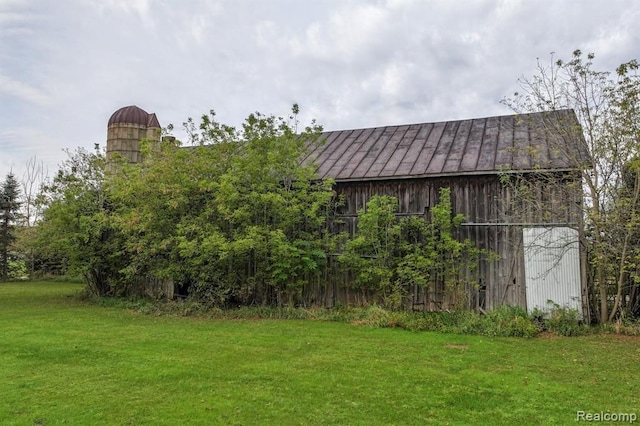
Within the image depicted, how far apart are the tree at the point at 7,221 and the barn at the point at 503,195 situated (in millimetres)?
18893

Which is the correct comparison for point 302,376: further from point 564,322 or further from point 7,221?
point 7,221

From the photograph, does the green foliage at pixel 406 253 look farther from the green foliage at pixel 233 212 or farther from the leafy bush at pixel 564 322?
the leafy bush at pixel 564 322

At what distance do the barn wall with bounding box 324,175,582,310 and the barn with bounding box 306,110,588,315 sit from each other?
2cm

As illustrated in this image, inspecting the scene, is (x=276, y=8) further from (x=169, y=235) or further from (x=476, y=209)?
(x=476, y=209)

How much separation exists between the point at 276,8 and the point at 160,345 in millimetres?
9281

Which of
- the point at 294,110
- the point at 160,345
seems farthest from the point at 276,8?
the point at 160,345

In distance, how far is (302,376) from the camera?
5477 mm

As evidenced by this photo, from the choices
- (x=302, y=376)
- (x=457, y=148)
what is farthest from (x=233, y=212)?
(x=457, y=148)

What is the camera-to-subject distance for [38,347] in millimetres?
6977

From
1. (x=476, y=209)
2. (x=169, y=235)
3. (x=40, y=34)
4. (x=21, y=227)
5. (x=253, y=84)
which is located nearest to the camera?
(x=476, y=209)

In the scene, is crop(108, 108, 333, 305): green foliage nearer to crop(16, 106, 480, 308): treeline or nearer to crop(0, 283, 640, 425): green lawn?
crop(16, 106, 480, 308): treeline

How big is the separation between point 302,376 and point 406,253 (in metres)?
5.64

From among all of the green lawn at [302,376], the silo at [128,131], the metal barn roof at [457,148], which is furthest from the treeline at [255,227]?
the silo at [128,131]

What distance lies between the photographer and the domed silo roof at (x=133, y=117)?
1834cm
